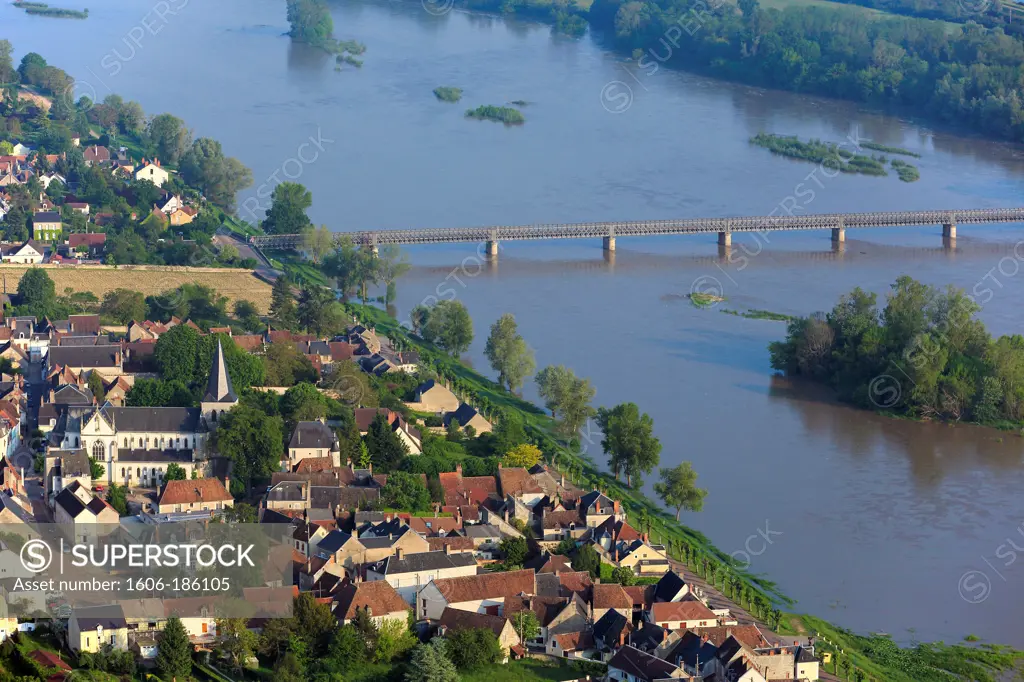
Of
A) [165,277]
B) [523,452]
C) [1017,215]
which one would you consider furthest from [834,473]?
[1017,215]

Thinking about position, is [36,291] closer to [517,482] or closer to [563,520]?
[517,482]

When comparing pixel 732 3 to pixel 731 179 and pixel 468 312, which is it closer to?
pixel 731 179

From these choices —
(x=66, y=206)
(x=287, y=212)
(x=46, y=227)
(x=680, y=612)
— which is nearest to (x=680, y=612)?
(x=680, y=612)

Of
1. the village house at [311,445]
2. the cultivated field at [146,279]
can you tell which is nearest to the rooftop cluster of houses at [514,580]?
the village house at [311,445]

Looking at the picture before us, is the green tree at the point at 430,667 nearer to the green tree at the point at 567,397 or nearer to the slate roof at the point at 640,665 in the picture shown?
the slate roof at the point at 640,665

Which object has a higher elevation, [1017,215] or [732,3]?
[732,3]

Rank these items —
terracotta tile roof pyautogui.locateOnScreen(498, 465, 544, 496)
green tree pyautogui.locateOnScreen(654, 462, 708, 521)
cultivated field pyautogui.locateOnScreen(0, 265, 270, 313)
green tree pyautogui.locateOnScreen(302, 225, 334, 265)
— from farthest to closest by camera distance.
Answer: green tree pyautogui.locateOnScreen(302, 225, 334, 265)
cultivated field pyautogui.locateOnScreen(0, 265, 270, 313)
green tree pyautogui.locateOnScreen(654, 462, 708, 521)
terracotta tile roof pyautogui.locateOnScreen(498, 465, 544, 496)

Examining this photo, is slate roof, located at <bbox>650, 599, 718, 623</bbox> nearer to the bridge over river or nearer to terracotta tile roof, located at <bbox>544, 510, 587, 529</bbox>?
terracotta tile roof, located at <bbox>544, 510, 587, 529</bbox>

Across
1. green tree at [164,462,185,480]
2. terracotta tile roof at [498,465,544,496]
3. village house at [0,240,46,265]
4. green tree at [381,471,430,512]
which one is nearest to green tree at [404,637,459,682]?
green tree at [381,471,430,512]
